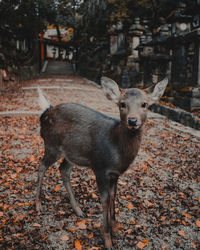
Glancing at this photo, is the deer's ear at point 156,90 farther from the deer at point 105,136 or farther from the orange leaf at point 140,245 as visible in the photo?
the orange leaf at point 140,245

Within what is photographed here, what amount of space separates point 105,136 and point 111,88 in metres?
0.55

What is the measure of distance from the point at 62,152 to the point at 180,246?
1866mm

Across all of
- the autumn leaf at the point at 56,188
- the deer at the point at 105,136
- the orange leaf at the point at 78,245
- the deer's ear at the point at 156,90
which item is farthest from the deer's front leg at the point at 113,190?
the autumn leaf at the point at 56,188

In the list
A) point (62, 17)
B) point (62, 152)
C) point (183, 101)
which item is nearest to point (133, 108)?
point (62, 152)

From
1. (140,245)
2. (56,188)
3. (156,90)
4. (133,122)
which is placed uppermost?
(156,90)

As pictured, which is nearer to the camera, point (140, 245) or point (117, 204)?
point (140, 245)

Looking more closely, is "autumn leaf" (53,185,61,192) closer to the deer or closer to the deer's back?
the deer

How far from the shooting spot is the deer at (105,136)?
250cm

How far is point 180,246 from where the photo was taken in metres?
2.93

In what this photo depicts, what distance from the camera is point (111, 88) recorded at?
8.67 ft

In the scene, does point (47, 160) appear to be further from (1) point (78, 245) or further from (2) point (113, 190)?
(1) point (78, 245)

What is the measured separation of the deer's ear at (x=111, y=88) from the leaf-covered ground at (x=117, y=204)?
83cm

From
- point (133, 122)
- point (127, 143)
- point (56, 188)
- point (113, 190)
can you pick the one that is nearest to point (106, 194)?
point (113, 190)

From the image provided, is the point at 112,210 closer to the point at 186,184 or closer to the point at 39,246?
the point at 39,246
